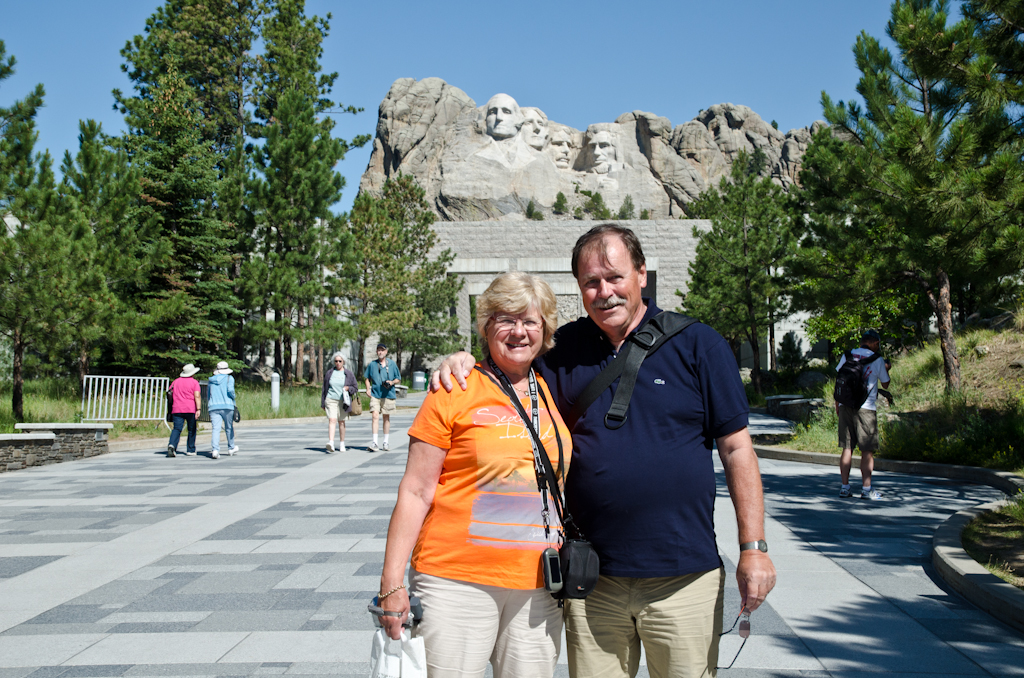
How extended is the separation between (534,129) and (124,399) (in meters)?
76.0

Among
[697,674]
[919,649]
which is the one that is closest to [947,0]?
[919,649]

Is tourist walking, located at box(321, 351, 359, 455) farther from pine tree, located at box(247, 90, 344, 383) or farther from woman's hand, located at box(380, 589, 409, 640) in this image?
pine tree, located at box(247, 90, 344, 383)

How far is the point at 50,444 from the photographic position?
12.0 metres

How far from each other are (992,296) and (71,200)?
615 inches

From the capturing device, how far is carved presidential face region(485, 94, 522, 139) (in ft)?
280

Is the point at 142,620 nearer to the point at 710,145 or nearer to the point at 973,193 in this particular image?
the point at 973,193

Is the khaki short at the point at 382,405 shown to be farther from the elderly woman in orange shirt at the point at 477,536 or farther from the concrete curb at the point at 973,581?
the elderly woman in orange shirt at the point at 477,536

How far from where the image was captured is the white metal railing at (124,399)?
15805mm

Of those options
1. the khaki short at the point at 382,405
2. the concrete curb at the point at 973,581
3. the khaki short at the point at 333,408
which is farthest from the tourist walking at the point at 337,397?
the concrete curb at the point at 973,581

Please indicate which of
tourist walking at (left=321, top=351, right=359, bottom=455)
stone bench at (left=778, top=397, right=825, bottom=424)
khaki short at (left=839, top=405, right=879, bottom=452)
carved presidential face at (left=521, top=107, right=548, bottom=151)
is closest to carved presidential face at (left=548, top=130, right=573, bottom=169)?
carved presidential face at (left=521, top=107, right=548, bottom=151)

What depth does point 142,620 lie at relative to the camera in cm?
437

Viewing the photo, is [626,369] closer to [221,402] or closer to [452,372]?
[452,372]

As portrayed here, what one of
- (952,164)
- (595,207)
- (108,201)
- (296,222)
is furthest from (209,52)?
(595,207)

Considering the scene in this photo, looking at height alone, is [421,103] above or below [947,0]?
above
